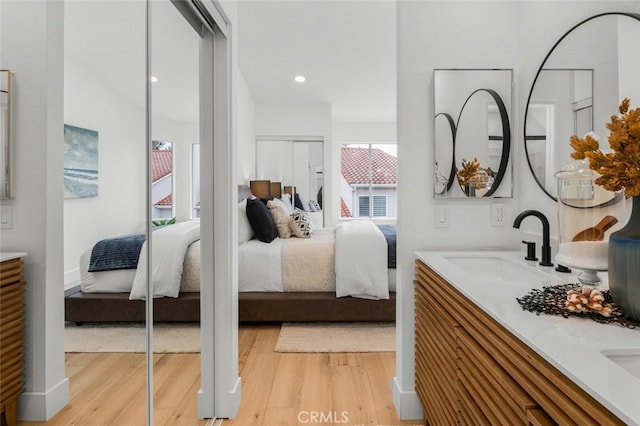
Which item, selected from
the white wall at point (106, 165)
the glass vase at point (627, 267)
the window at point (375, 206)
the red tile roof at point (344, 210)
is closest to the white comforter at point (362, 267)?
the white wall at point (106, 165)

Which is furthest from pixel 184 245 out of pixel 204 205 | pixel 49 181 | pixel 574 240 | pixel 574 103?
pixel 574 103

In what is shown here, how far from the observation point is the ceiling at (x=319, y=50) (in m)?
3.18

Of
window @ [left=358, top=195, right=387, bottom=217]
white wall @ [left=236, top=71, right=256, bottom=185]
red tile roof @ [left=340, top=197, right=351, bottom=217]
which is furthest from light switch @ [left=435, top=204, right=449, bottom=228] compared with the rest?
window @ [left=358, top=195, right=387, bottom=217]

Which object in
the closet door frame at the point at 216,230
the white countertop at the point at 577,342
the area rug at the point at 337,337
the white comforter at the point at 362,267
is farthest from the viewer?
the white comforter at the point at 362,267

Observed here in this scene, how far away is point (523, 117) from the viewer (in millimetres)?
1850

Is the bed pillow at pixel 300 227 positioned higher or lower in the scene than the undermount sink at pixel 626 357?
higher

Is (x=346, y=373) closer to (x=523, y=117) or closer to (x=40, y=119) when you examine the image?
(x=523, y=117)

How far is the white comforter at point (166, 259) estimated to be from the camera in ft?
4.18

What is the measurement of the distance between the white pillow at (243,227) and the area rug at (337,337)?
87 centimetres

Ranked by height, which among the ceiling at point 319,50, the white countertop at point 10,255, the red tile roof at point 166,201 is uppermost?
the ceiling at point 319,50

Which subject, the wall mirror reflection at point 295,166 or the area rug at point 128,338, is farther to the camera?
the wall mirror reflection at point 295,166

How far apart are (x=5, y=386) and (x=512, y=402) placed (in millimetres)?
977

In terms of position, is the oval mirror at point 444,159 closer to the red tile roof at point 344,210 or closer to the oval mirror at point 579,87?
the oval mirror at point 579,87

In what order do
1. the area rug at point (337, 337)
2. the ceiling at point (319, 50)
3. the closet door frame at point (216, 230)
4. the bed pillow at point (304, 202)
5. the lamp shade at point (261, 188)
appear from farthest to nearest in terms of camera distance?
1. the bed pillow at point (304, 202)
2. the lamp shade at point (261, 188)
3. the ceiling at point (319, 50)
4. the area rug at point (337, 337)
5. the closet door frame at point (216, 230)
